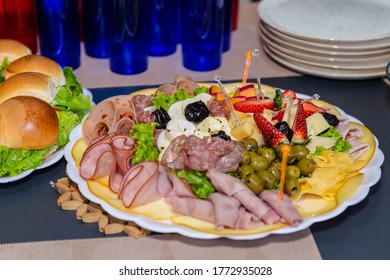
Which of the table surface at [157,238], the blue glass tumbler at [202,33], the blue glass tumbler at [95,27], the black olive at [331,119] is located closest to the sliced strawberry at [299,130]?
the black olive at [331,119]

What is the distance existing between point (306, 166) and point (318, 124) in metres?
0.20

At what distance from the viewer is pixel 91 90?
219cm

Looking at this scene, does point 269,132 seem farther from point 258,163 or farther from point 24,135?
point 24,135

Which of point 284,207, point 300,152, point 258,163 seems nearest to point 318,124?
point 300,152

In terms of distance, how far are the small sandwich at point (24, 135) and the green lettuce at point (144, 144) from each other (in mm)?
256

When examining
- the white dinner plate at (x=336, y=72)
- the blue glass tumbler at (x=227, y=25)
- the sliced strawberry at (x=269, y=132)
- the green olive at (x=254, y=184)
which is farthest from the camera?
the blue glass tumbler at (x=227, y=25)

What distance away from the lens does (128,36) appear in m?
2.22

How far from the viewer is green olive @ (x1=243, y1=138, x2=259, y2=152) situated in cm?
160

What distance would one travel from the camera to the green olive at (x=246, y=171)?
58.7 inches

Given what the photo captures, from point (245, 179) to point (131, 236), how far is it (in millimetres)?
308

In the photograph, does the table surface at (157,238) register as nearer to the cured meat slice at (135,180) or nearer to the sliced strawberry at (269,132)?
the cured meat slice at (135,180)

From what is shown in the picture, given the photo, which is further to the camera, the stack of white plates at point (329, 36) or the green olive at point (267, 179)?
the stack of white plates at point (329, 36)

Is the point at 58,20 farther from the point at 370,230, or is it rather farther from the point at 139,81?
the point at 370,230

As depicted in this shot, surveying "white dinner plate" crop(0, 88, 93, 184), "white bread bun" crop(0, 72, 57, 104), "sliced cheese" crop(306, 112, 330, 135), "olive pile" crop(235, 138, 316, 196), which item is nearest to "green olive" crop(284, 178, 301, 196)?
"olive pile" crop(235, 138, 316, 196)
